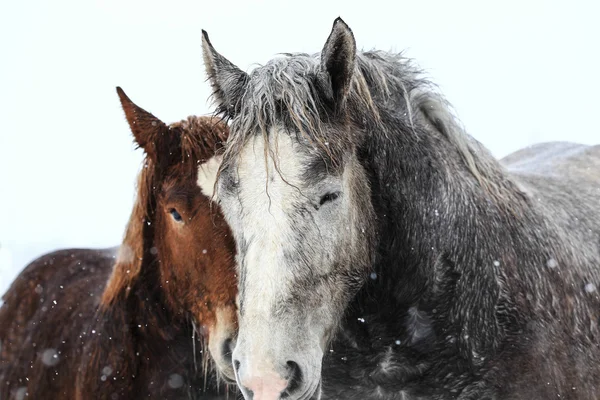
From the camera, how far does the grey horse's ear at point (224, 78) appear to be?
3.04 m

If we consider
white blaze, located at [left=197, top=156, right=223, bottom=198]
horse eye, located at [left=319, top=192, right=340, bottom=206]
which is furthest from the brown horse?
horse eye, located at [left=319, top=192, right=340, bottom=206]

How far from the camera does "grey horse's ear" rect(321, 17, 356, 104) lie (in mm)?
2766

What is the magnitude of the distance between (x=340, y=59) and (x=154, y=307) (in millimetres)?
1932

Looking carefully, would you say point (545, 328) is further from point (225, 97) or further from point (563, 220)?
A: point (225, 97)

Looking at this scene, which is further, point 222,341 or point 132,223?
point 132,223

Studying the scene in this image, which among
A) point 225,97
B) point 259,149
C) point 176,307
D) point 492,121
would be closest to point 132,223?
point 176,307

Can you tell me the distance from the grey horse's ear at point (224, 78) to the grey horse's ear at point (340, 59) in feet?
1.30

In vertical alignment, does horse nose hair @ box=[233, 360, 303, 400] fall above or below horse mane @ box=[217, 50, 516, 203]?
below

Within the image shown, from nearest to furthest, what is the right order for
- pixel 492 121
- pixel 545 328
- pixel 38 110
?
pixel 545 328 → pixel 492 121 → pixel 38 110

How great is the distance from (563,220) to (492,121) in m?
26.9

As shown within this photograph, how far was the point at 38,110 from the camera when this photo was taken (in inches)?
1460

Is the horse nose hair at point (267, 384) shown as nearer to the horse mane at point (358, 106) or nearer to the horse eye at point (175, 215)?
the horse mane at point (358, 106)

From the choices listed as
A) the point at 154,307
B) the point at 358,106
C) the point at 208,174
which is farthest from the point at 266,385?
the point at 154,307

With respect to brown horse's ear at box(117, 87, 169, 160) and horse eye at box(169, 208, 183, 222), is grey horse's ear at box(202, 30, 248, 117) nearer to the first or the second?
horse eye at box(169, 208, 183, 222)
